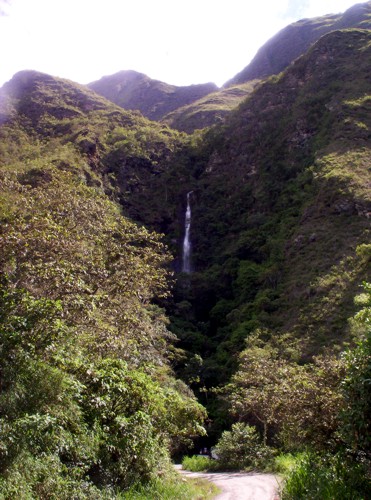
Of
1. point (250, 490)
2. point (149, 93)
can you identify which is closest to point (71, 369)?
point (250, 490)

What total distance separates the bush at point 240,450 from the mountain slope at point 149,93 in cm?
11105

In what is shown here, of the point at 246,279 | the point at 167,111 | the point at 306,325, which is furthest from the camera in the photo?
the point at 167,111

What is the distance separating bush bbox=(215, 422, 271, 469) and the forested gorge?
0.08 m

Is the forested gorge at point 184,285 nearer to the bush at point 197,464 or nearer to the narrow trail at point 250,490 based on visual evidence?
the bush at point 197,464

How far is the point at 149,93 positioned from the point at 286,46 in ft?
148

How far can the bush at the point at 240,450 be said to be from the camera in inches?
667

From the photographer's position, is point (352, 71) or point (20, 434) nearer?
point (20, 434)

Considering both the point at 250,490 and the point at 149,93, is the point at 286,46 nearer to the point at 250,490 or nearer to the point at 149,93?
the point at 149,93

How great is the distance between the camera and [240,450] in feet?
58.6

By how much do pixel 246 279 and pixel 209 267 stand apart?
7.36m

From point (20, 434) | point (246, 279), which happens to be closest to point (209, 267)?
point (246, 279)

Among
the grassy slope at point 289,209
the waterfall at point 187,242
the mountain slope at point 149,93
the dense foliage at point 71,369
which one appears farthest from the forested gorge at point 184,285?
the mountain slope at point 149,93

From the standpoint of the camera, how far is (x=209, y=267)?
153ft

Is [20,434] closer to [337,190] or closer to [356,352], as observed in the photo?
[356,352]
